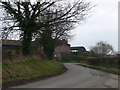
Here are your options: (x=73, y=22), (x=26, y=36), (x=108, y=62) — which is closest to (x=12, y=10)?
(x=26, y=36)

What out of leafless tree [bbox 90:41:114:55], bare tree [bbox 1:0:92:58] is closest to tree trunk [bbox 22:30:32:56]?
bare tree [bbox 1:0:92:58]

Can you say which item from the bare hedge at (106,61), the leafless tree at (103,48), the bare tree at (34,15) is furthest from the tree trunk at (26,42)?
Result: the leafless tree at (103,48)

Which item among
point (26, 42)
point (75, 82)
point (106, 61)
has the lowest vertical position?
point (75, 82)

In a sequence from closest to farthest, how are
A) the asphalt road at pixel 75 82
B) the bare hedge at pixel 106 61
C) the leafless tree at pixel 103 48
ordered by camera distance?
the asphalt road at pixel 75 82 → the bare hedge at pixel 106 61 → the leafless tree at pixel 103 48

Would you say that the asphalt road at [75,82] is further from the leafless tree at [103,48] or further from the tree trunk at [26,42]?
the leafless tree at [103,48]

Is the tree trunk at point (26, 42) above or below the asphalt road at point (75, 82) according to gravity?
above

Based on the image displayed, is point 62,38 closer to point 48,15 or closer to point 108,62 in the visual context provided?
point 108,62

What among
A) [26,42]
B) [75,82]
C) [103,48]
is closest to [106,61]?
[26,42]

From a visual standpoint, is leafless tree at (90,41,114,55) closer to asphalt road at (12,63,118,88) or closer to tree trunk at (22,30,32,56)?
tree trunk at (22,30,32,56)

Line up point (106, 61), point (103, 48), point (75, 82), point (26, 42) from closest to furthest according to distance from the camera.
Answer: point (75, 82) < point (26, 42) < point (106, 61) < point (103, 48)

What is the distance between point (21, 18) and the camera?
100 feet

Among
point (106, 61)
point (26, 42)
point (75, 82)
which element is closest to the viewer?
point (75, 82)

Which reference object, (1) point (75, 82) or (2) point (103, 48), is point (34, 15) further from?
(2) point (103, 48)

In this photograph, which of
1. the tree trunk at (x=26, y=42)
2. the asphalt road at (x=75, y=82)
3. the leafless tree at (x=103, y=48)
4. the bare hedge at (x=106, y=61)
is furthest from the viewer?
the leafless tree at (x=103, y=48)
